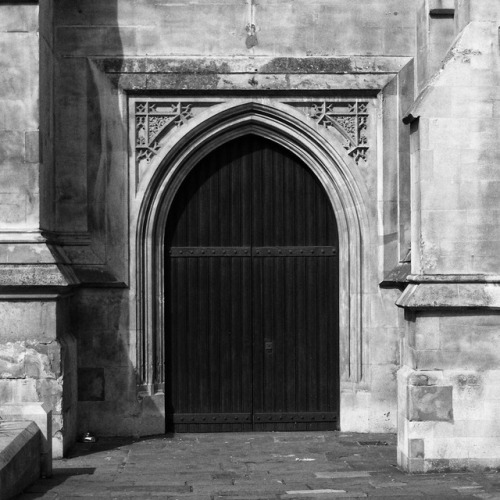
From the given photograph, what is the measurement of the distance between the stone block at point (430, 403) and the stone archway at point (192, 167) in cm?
248

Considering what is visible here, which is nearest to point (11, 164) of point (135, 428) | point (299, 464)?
point (135, 428)

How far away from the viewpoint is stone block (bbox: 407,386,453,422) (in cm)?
968

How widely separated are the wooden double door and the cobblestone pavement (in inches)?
16.3

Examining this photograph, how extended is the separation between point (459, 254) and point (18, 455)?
13.6ft

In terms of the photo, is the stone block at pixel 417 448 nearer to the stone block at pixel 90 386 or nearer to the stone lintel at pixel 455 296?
the stone lintel at pixel 455 296

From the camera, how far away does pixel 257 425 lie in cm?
1238

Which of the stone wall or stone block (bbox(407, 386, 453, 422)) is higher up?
the stone wall

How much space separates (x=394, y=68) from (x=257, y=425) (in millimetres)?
4169

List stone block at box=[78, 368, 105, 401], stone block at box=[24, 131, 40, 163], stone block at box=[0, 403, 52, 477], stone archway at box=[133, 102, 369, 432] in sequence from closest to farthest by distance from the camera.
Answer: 1. stone block at box=[0, 403, 52, 477]
2. stone block at box=[24, 131, 40, 163]
3. stone block at box=[78, 368, 105, 401]
4. stone archway at box=[133, 102, 369, 432]

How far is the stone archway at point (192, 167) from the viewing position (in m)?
12.1

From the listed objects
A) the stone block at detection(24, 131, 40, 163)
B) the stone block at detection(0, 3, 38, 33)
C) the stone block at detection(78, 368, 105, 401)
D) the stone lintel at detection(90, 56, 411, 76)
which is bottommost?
the stone block at detection(78, 368, 105, 401)

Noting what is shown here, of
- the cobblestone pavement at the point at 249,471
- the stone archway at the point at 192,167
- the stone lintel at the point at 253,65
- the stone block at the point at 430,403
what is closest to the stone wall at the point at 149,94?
the stone lintel at the point at 253,65

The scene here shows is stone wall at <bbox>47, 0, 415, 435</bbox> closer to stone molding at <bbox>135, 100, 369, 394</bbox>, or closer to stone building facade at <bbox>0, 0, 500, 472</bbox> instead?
stone building facade at <bbox>0, 0, 500, 472</bbox>

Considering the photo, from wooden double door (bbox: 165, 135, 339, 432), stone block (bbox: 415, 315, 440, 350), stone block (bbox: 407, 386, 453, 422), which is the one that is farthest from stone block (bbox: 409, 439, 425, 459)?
wooden double door (bbox: 165, 135, 339, 432)
